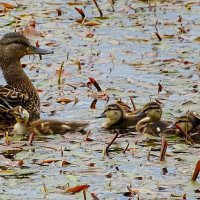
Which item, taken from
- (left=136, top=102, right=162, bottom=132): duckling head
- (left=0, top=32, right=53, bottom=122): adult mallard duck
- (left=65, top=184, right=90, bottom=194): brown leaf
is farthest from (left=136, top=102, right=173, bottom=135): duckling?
(left=65, top=184, right=90, bottom=194): brown leaf

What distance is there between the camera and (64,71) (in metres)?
11.9

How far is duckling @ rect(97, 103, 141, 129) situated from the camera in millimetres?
9898

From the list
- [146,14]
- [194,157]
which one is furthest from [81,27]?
[194,157]

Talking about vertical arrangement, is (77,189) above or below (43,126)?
above

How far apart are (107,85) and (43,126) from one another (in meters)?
1.93

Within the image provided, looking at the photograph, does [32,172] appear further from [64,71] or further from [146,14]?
[146,14]

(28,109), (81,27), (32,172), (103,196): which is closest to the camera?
(103,196)

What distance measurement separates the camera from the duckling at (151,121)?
958 cm

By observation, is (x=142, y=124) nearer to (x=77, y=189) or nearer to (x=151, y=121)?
(x=151, y=121)

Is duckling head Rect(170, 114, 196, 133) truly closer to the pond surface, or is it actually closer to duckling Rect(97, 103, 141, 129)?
the pond surface

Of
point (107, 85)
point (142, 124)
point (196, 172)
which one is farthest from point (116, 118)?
point (196, 172)

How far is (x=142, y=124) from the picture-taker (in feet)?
31.9

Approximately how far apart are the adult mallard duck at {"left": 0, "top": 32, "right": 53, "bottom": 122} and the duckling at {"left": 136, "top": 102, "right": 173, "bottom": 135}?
49.4 inches

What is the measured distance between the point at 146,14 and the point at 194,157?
572 cm
